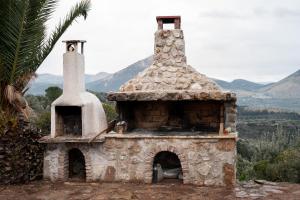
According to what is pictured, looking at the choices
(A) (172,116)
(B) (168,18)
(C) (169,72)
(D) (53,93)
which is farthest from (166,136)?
(D) (53,93)

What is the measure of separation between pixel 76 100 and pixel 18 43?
6.71ft

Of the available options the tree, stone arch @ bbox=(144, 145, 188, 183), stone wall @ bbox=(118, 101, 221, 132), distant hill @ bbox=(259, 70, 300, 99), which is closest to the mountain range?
distant hill @ bbox=(259, 70, 300, 99)

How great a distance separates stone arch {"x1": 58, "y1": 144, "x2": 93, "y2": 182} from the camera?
11.5 m

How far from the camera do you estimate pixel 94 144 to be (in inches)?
453

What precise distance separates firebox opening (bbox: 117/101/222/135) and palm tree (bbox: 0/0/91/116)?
277 centimetres

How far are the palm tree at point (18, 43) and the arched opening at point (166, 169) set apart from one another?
3812mm

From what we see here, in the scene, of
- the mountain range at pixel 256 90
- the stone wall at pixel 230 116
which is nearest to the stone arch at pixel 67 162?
the stone wall at pixel 230 116

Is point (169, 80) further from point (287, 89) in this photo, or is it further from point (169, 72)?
point (287, 89)

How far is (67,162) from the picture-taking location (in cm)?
1188

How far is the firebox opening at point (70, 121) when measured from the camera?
12.2 meters

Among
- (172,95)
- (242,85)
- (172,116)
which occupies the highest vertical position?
(242,85)

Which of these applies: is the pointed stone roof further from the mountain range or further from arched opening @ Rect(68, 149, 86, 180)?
the mountain range

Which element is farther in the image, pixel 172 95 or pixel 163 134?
pixel 163 134

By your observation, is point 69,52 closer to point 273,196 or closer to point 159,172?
point 159,172
